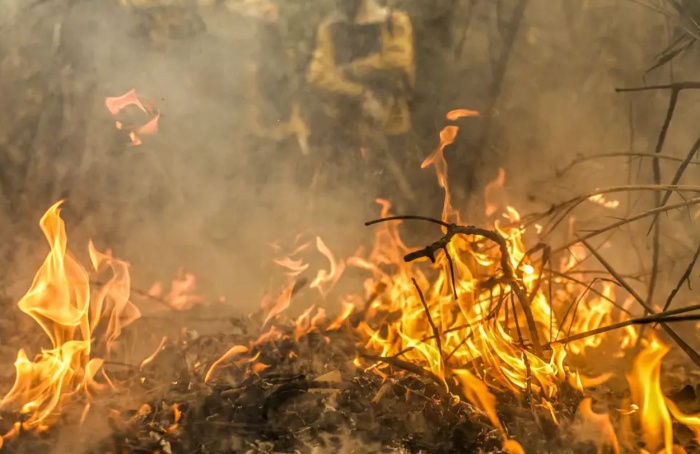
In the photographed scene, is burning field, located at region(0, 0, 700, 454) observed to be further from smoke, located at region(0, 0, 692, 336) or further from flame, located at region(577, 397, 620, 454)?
flame, located at region(577, 397, 620, 454)

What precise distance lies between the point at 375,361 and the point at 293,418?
55cm

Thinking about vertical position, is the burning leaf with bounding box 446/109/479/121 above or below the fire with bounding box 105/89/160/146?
above

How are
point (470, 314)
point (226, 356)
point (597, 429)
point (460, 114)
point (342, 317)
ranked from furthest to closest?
point (460, 114) < point (342, 317) < point (226, 356) < point (470, 314) < point (597, 429)

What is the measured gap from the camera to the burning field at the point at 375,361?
7.36 feet

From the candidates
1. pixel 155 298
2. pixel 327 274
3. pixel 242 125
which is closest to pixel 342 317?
pixel 327 274

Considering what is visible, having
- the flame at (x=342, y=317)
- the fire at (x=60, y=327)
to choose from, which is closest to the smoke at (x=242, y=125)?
the fire at (x=60, y=327)

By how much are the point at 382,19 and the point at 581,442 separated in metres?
2.62

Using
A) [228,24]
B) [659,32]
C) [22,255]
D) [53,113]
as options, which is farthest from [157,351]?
[659,32]

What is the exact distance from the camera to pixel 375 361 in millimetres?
2768

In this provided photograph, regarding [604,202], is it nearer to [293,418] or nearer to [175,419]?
[293,418]

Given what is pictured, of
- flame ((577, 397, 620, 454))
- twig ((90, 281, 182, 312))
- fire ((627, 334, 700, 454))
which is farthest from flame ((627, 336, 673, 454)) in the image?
twig ((90, 281, 182, 312))

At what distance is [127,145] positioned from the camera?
3.44 meters

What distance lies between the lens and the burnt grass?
2221 millimetres

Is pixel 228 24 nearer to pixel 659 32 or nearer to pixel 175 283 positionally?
pixel 175 283
